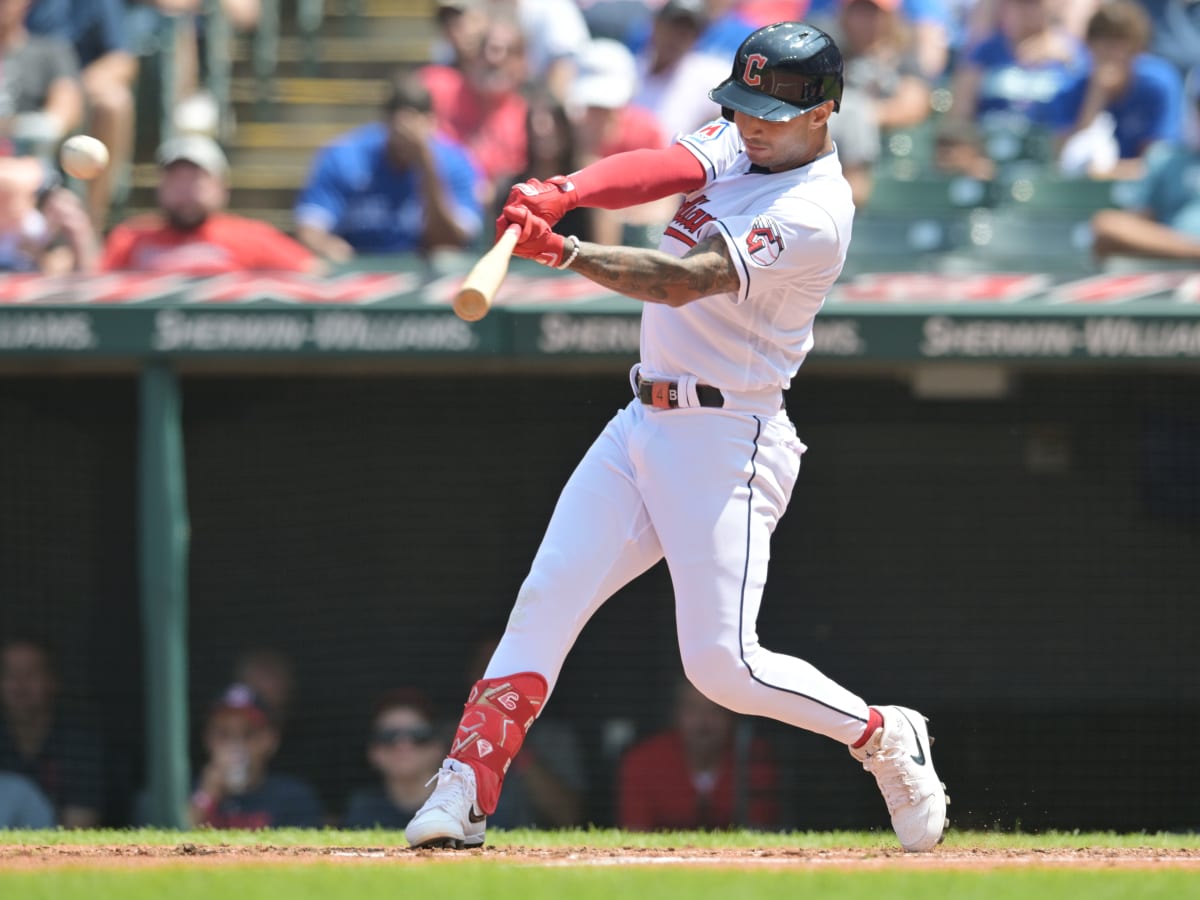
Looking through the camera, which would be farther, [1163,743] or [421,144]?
[421,144]

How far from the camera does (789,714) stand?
158 inches

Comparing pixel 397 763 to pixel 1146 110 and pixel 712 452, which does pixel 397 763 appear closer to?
pixel 712 452

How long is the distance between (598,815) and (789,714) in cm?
248

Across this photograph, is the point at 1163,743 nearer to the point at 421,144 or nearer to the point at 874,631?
the point at 874,631

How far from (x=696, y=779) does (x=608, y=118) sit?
2491mm

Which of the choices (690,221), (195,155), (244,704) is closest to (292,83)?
(195,155)

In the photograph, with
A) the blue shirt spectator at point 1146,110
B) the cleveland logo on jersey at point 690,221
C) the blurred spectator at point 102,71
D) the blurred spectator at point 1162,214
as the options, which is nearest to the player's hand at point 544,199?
the cleveland logo on jersey at point 690,221

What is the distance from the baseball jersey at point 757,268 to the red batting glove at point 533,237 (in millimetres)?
364

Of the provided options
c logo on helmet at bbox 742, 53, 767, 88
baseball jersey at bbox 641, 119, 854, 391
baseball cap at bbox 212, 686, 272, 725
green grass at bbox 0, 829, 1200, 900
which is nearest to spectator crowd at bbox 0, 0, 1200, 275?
baseball cap at bbox 212, 686, 272, 725

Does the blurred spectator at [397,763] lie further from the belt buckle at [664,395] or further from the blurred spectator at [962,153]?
the blurred spectator at [962,153]

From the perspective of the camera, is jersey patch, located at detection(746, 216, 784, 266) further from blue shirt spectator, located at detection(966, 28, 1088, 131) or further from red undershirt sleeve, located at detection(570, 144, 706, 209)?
blue shirt spectator, located at detection(966, 28, 1088, 131)

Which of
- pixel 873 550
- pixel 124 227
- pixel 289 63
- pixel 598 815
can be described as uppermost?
pixel 289 63

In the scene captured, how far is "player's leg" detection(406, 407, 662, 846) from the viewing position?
13.1 feet

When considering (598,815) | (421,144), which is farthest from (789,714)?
(421,144)
